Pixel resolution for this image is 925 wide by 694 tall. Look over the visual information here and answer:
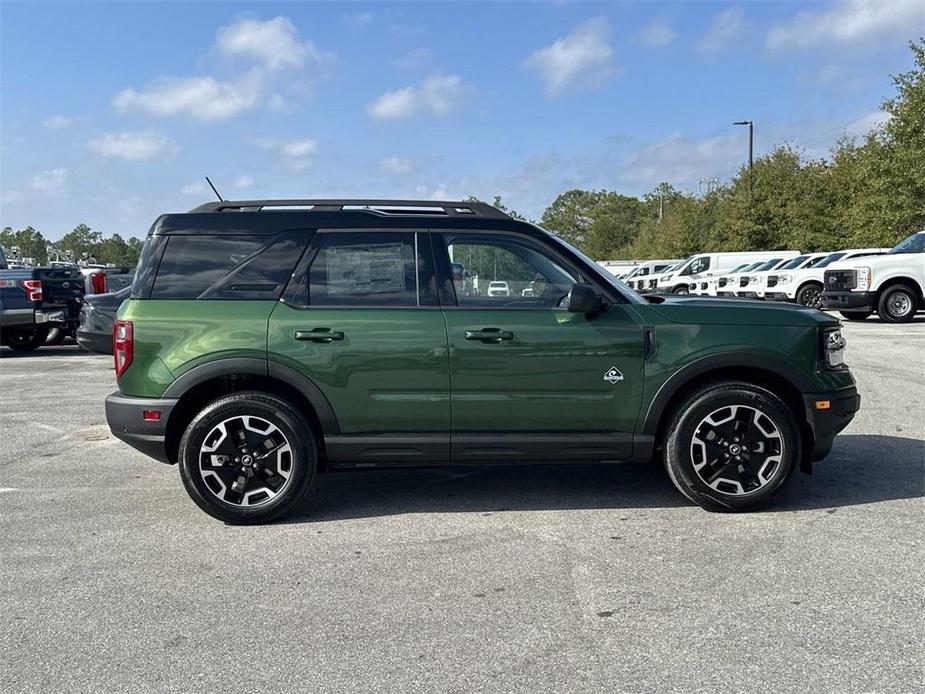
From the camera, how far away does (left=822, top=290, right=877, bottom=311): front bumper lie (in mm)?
17375

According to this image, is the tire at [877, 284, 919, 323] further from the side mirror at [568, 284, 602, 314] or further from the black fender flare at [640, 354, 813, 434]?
the side mirror at [568, 284, 602, 314]

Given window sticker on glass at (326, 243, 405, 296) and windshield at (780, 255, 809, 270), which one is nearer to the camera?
window sticker on glass at (326, 243, 405, 296)

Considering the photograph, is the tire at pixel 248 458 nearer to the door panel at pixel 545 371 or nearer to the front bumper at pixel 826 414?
the door panel at pixel 545 371

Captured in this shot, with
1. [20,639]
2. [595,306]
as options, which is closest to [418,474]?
[595,306]

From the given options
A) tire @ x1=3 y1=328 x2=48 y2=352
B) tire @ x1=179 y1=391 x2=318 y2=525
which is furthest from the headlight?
tire @ x1=3 y1=328 x2=48 y2=352

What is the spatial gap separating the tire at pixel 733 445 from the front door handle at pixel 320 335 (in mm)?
2096

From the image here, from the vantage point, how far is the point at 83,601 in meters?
3.78

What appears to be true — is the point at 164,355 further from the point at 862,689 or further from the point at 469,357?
the point at 862,689

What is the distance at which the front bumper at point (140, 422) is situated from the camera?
15.9 ft

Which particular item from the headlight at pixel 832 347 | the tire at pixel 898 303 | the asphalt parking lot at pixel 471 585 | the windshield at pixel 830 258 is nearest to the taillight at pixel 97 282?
the asphalt parking lot at pixel 471 585

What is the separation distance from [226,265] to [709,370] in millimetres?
3005

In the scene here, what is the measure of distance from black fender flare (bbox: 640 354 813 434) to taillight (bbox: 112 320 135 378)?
123 inches

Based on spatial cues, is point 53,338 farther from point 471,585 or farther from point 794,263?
point 794,263

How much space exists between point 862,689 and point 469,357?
8.55ft
